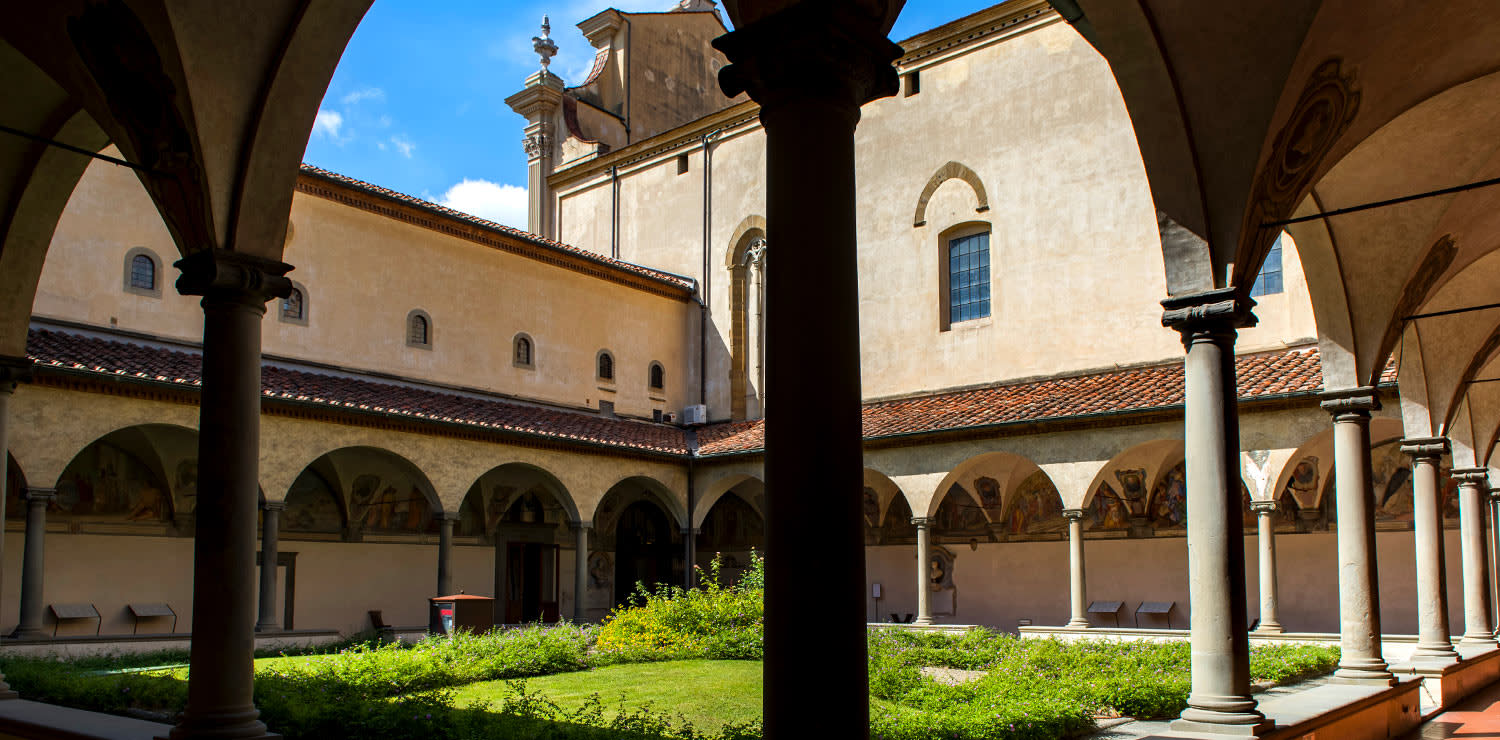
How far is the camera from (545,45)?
3047cm

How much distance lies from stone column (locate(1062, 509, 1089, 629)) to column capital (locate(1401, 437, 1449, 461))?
5904 mm

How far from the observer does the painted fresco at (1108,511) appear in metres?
20.1

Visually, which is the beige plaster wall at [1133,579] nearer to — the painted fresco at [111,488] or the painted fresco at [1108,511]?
the painted fresco at [1108,511]

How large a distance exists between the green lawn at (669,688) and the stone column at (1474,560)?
8865mm

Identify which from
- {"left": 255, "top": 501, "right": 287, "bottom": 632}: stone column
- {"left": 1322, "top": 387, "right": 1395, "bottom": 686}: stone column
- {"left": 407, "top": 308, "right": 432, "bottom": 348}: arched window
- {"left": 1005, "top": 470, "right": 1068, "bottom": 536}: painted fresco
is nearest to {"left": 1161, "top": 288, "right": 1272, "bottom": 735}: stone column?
{"left": 1322, "top": 387, "right": 1395, "bottom": 686}: stone column

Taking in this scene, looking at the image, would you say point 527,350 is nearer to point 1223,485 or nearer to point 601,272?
point 601,272

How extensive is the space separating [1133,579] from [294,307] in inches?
574

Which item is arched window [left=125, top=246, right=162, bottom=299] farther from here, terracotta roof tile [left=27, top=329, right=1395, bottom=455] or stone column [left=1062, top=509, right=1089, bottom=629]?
stone column [left=1062, top=509, right=1089, bottom=629]

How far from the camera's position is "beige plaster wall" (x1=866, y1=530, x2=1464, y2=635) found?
17750 mm

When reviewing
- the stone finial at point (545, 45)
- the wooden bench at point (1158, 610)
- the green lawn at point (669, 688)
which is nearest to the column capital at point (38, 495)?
the green lawn at point (669, 688)

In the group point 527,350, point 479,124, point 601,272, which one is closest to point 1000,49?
point 601,272

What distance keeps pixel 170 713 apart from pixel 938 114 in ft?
59.0

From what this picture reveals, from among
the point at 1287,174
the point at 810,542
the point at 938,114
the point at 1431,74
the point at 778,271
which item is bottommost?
the point at 810,542

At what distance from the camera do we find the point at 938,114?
23047mm
